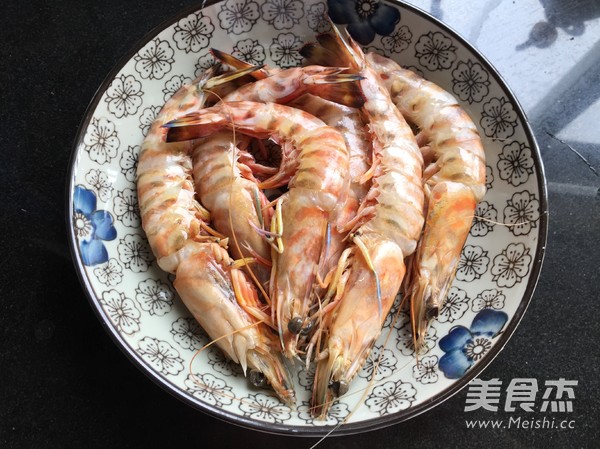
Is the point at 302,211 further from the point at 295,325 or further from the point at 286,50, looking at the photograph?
the point at 286,50

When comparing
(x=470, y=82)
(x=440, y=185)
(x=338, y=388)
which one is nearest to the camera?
(x=338, y=388)

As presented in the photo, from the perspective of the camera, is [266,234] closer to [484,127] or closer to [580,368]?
[484,127]

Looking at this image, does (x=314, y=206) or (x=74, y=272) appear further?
(x=74, y=272)

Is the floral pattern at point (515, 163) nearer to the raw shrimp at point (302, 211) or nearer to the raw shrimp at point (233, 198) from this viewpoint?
the raw shrimp at point (302, 211)

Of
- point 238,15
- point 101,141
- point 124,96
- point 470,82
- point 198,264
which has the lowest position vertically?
point 198,264

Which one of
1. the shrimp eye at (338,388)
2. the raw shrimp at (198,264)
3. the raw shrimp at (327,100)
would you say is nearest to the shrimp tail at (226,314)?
the raw shrimp at (198,264)

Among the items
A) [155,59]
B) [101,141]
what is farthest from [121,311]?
[155,59]

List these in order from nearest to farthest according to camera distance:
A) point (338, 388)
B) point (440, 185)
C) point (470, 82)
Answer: point (338, 388) → point (440, 185) → point (470, 82)
